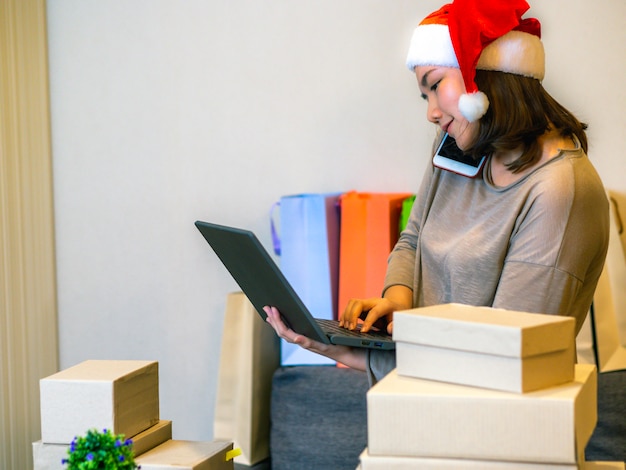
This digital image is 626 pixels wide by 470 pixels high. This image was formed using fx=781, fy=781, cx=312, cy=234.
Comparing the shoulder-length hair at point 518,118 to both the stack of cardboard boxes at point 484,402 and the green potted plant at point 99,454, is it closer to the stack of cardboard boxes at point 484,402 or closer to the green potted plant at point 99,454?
the stack of cardboard boxes at point 484,402

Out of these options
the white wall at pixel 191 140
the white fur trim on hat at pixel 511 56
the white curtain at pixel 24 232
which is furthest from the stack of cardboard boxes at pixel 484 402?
the white curtain at pixel 24 232

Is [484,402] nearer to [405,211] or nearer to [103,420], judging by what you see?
[103,420]

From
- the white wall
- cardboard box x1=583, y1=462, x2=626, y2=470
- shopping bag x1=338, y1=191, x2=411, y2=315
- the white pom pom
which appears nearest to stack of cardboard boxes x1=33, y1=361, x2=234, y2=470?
cardboard box x1=583, y1=462, x2=626, y2=470

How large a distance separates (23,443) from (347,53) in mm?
1712

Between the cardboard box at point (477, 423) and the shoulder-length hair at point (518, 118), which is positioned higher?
the shoulder-length hair at point (518, 118)

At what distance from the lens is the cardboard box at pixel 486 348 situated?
85cm

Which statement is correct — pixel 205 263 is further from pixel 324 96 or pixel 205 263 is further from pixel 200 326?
pixel 324 96

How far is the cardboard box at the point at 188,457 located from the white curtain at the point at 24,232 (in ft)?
5.04

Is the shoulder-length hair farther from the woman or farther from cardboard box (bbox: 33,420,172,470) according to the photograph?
cardboard box (bbox: 33,420,172,470)

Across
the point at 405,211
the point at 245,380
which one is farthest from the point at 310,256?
the point at 245,380

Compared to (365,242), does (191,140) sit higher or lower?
higher

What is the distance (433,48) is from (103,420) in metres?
0.81

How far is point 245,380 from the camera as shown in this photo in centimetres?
238

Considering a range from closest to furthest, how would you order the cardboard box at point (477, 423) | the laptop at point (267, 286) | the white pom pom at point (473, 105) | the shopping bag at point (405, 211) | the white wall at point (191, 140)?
1. the cardboard box at point (477, 423)
2. the laptop at point (267, 286)
3. the white pom pom at point (473, 105)
4. the shopping bag at point (405, 211)
5. the white wall at point (191, 140)
